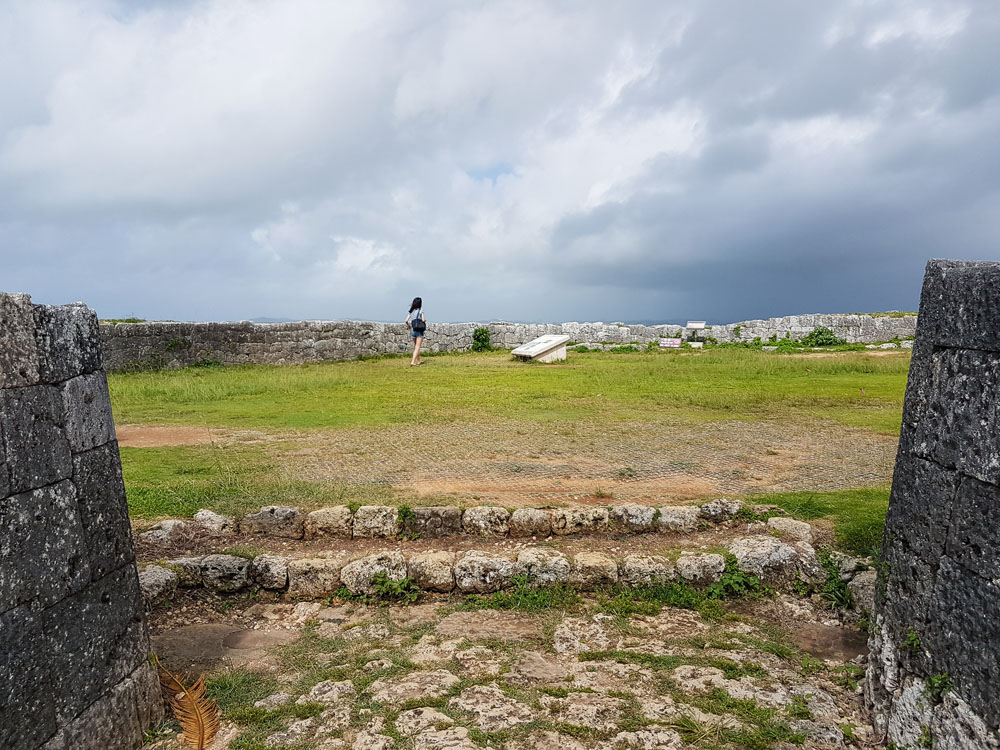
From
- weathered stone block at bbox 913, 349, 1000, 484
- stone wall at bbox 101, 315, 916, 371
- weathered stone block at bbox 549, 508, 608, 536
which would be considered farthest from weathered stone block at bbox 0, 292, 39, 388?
stone wall at bbox 101, 315, 916, 371

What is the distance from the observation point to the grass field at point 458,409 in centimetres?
711

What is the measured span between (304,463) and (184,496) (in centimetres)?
163

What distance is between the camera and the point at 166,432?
396 inches

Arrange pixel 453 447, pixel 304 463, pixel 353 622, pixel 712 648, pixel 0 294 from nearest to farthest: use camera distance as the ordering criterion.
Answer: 1. pixel 0 294
2. pixel 712 648
3. pixel 353 622
4. pixel 304 463
5. pixel 453 447

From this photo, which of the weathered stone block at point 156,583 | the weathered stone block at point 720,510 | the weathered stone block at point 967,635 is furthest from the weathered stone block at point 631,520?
the weathered stone block at point 156,583

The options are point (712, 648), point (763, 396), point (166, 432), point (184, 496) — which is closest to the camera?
point (712, 648)

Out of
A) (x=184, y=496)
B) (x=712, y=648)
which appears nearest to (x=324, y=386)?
(x=184, y=496)

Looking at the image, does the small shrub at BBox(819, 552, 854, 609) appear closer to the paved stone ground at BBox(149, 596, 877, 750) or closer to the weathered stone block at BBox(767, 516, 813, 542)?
the paved stone ground at BBox(149, 596, 877, 750)

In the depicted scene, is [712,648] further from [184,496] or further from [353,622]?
[184,496]

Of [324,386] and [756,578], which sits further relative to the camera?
[324,386]

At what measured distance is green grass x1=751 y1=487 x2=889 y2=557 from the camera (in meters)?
5.62

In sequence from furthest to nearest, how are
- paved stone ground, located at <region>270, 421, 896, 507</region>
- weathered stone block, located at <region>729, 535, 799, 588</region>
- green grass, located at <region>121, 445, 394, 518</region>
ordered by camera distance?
paved stone ground, located at <region>270, 421, 896, 507</region> → green grass, located at <region>121, 445, 394, 518</region> → weathered stone block, located at <region>729, 535, 799, 588</region>

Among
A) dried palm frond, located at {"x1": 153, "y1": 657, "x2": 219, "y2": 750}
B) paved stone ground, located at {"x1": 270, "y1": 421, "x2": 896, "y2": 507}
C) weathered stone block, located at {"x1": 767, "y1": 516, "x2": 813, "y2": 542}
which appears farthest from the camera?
paved stone ground, located at {"x1": 270, "y1": 421, "x2": 896, "y2": 507}

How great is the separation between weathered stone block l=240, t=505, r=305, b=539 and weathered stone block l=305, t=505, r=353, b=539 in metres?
0.10
